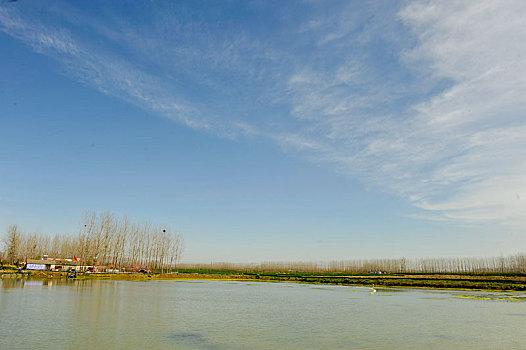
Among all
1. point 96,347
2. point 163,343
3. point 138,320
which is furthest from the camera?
point 138,320

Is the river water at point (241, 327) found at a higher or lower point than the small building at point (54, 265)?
lower

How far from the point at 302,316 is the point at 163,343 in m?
13.2

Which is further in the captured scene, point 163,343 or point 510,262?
point 510,262

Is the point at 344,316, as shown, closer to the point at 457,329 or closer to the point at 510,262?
the point at 457,329

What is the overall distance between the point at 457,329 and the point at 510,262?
163 meters

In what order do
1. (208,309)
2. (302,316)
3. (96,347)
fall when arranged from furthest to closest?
(208,309) < (302,316) < (96,347)

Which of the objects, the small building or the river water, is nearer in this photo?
the river water

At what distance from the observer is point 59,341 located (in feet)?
48.6

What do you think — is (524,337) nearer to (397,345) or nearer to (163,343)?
(397,345)

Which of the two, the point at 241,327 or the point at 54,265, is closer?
the point at 241,327

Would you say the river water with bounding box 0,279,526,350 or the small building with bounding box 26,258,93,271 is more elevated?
the small building with bounding box 26,258,93,271

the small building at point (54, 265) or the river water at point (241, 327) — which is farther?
the small building at point (54, 265)

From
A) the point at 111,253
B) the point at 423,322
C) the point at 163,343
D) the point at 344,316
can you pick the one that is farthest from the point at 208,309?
the point at 111,253

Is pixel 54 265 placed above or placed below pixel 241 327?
above
